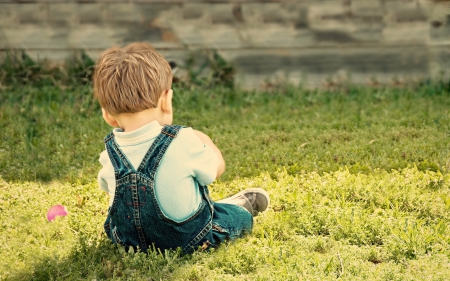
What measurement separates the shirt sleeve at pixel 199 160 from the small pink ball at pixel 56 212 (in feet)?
3.59

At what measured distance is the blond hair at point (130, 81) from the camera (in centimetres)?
299

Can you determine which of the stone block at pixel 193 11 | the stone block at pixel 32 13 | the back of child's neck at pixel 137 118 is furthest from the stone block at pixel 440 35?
the back of child's neck at pixel 137 118

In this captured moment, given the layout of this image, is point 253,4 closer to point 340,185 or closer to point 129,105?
point 340,185

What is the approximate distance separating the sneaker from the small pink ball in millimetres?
935

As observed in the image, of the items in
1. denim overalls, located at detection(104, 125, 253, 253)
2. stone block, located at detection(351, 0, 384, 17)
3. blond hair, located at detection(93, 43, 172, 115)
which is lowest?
denim overalls, located at detection(104, 125, 253, 253)

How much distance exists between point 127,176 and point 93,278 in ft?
1.68

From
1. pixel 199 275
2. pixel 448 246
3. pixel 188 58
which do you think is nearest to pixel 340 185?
pixel 448 246

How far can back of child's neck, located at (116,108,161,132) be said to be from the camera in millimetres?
3047

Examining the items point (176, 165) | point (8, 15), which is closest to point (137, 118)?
point (176, 165)

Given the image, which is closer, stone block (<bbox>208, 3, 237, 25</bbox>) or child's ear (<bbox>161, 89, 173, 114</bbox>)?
child's ear (<bbox>161, 89, 173, 114</bbox>)

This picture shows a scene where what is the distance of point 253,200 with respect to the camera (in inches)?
149

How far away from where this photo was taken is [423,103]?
20.0ft

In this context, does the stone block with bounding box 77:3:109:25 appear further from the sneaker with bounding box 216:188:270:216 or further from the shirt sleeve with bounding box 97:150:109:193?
the shirt sleeve with bounding box 97:150:109:193

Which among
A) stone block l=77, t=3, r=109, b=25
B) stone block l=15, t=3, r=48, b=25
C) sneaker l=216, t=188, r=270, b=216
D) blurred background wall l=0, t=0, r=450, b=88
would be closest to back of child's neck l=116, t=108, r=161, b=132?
sneaker l=216, t=188, r=270, b=216
